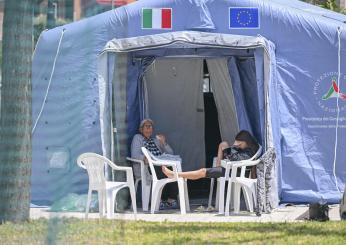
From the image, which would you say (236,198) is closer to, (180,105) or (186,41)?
(186,41)

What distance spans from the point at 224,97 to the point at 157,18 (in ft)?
5.76

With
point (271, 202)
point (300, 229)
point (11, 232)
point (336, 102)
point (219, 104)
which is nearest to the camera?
point (11, 232)

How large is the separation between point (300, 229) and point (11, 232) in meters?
3.08

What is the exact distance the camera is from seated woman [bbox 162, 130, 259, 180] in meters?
11.6

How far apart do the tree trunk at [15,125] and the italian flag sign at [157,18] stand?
12.2ft

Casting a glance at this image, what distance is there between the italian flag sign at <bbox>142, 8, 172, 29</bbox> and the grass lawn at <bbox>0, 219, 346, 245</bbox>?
132 inches

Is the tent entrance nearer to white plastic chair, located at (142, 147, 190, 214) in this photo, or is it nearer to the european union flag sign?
the european union flag sign

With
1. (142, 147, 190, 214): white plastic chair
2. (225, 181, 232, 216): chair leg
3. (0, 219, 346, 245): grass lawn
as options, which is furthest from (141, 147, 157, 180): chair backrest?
(0, 219, 346, 245): grass lawn

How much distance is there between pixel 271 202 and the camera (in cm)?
1138

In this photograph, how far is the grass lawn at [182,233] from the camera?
6.16 meters

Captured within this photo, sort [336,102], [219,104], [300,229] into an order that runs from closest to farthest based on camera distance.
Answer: [300,229] < [336,102] < [219,104]

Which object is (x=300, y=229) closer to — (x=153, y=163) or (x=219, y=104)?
(x=153, y=163)

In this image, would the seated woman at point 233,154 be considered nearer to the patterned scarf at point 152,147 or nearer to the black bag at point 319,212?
the patterned scarf at point 152,147

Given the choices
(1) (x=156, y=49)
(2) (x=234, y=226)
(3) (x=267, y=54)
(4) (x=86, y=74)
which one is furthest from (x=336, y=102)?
(4) (x=86, y=74)
